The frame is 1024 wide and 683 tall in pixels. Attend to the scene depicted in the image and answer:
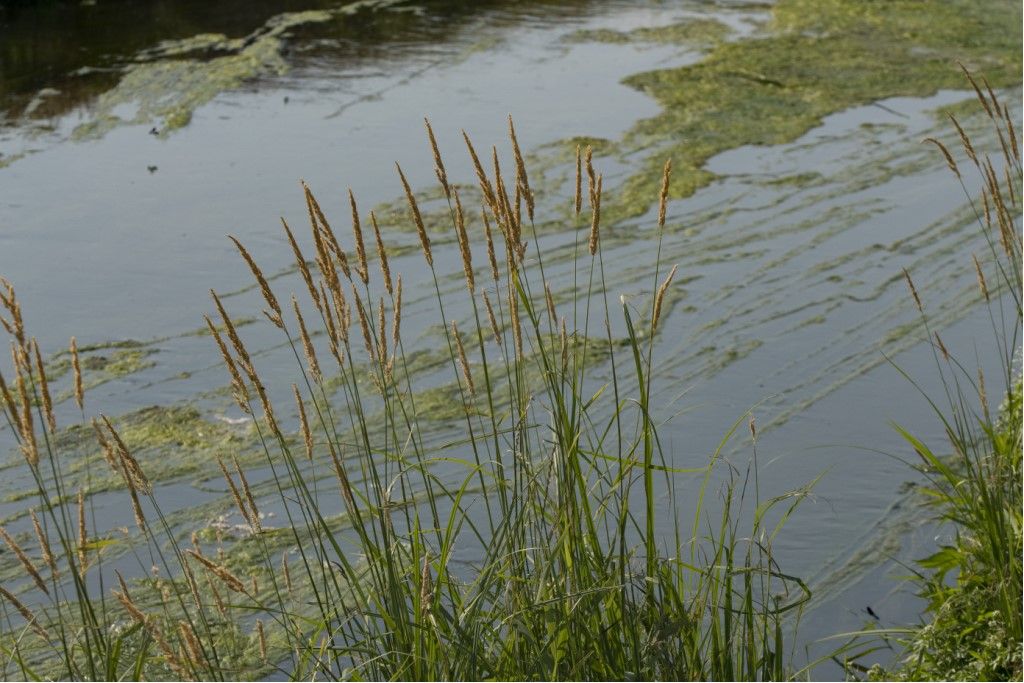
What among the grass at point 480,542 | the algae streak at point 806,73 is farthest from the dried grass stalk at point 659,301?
the algae streak at point 806,73

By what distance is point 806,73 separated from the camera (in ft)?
22.4

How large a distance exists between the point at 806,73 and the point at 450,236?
3036 millimetres

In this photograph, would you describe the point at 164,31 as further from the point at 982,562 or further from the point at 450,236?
the point at 982,562

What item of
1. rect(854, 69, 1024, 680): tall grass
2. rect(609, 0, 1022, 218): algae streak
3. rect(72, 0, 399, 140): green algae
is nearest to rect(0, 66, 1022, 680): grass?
rect(854, 69, 1024, 680): tall grass

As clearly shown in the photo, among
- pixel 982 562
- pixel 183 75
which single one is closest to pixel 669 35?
pixel 183 75

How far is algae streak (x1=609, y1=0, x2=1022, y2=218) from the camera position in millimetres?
5738

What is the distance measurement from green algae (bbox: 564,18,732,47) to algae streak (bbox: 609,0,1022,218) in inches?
9.9

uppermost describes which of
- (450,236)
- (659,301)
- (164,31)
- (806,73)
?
(659,301)

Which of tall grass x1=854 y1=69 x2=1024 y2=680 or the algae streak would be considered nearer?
tall grass x1=854 y1=69 x2=1024 y2=680

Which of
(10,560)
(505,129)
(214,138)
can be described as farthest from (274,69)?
(10,560)

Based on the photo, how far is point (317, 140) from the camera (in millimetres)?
5836

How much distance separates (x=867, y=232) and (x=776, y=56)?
289 centimetres

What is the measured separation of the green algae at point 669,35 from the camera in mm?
7676

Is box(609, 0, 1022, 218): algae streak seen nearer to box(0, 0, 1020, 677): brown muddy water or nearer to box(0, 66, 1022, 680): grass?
box(0, 0, 1020, 677): brown muddy water
